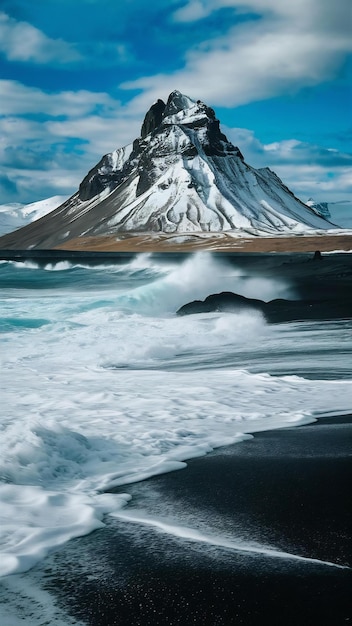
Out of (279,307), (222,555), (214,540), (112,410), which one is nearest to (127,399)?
(112,410)

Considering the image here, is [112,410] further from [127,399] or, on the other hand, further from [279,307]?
[279,307]

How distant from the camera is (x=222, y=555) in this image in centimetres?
534

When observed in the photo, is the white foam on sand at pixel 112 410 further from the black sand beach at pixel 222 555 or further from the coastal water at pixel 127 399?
the black sand beach at pixel 222 555

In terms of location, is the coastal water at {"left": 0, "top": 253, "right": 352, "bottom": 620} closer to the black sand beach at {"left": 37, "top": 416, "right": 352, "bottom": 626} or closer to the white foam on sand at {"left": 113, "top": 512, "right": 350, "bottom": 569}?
the white foam on sand at {"left": 113, "top": 512, "right": 350, "bottom": 569}

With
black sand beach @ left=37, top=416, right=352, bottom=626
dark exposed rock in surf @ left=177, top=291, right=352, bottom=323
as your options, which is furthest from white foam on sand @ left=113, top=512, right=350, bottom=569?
dark exposed rock in surf @ left=177, top=291, right=352, bottom=323

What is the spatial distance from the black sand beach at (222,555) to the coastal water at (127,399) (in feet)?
1.32

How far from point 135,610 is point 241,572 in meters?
0.93

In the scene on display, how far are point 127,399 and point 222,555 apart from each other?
7.90 m

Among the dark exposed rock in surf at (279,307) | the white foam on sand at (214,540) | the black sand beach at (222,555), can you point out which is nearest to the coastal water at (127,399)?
the white foam on sand at (214,540)

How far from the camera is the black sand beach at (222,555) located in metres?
4.50

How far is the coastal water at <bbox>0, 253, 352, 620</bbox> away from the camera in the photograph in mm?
7039

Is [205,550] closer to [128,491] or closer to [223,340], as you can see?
[128,491]

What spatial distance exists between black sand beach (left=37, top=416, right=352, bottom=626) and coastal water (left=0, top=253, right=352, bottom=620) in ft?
1.32

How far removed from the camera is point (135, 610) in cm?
454
